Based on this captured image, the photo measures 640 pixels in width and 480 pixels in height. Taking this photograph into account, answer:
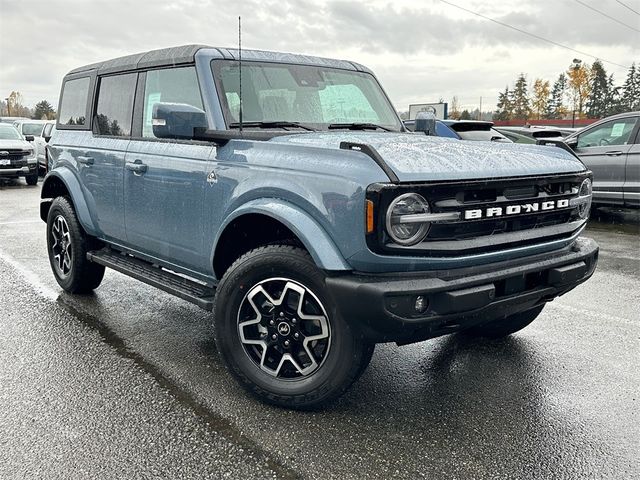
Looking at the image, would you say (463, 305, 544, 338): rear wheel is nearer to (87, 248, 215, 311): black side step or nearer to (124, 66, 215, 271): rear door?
(87, 248, 215, 311): black side step

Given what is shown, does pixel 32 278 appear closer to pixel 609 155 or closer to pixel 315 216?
pixel 315 216

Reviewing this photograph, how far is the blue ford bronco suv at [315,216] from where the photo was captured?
2.71m

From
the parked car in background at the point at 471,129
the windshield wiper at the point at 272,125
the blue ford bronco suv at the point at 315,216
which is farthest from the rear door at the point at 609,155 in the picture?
the windshield wiper at the point at 272,125

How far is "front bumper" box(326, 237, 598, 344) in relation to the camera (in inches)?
103

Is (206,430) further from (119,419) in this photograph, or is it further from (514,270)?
(514,270)

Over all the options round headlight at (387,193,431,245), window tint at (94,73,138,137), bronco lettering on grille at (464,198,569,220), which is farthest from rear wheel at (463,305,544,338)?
window tint at (94,73,138,137)

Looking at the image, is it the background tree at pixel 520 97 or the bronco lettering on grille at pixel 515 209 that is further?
the background tree at pixel 520 97

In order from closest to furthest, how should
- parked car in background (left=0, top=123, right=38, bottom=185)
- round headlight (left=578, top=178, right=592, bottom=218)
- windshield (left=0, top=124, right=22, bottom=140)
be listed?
round headlight (left=578, top=178, right=592, bottom=218), parked car in background (left=0, top=123, right=38, bottom=185), windshield (left=0, top=124, right=22, bottom=140)

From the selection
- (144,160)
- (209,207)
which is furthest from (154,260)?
(209,207)

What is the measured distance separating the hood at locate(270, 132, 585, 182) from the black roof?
1.11m

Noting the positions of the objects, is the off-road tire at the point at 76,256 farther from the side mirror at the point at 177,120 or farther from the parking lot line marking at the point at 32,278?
the side mirror at the point at 177,120

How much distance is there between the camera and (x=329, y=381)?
2.97 m

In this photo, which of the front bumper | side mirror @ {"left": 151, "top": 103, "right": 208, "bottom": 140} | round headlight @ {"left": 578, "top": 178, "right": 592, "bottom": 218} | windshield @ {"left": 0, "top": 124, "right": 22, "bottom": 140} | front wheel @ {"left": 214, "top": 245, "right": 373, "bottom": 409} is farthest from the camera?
windshield @ {"left": 0, "top": 124, "right": 22, "bottom": 140}

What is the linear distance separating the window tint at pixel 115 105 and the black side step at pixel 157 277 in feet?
3.28
